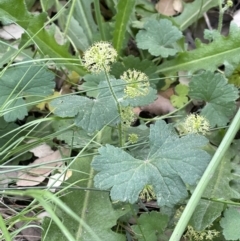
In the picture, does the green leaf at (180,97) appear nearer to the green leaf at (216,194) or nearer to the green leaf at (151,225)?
the green leaf at (216,194)

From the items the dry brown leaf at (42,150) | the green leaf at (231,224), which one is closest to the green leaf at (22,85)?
the dry brown leaf at (42,150)

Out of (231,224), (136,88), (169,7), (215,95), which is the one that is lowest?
(231,224)

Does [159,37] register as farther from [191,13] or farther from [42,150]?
[42,150]

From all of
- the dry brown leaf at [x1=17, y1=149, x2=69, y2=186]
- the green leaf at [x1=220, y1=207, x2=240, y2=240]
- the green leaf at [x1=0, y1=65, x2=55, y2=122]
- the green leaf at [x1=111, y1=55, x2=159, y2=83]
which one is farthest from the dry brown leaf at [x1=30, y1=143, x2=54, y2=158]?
the green leaf at [x1=220, y1=207, x2=240, y2=240]

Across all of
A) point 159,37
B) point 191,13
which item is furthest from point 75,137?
point 191,13

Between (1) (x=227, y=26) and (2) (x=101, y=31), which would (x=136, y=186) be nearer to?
(2) (x=101, y=31)
